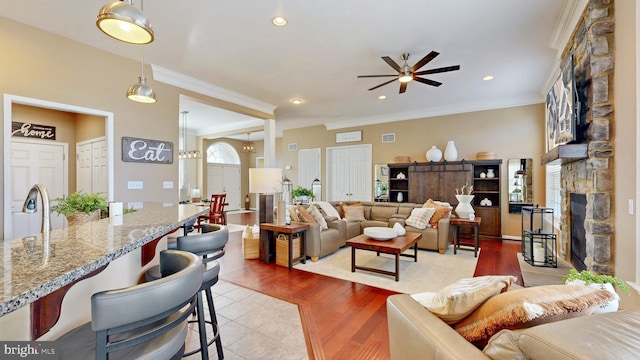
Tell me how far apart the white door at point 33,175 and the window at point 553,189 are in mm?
8133

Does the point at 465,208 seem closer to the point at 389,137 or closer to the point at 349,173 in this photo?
the point at 389,137

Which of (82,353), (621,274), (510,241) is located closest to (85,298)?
(82,353)

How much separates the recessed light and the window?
4807 mm

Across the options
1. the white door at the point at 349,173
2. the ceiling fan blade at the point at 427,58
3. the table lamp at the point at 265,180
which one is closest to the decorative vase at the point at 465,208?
the ceiling fan blade at the point at 427,58

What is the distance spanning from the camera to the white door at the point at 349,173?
7.73 meters

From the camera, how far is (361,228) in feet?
17.9

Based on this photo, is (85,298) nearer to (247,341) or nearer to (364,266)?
(247,341)

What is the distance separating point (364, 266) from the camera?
3926mm

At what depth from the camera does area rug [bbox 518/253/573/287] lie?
2.87 metres

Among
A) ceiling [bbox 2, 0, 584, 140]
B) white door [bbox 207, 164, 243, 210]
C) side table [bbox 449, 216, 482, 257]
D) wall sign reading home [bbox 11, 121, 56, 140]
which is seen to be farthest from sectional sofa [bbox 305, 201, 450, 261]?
white door [bbox 207, 164, 243, 210]

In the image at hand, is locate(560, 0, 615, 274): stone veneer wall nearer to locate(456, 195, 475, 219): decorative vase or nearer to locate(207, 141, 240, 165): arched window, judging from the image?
locate(456, 195, 475, 219): decorative vase

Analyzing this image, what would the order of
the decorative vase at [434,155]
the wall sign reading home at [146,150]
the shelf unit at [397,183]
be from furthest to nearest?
the shelf unit at [397,183]
the decorative vase at [434,155]
the wall sign reading home at [146,150]

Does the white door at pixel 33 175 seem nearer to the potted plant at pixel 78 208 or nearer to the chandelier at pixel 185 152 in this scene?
the potted plant at pixel 78 208

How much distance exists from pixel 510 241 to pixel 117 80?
7.55 metres
